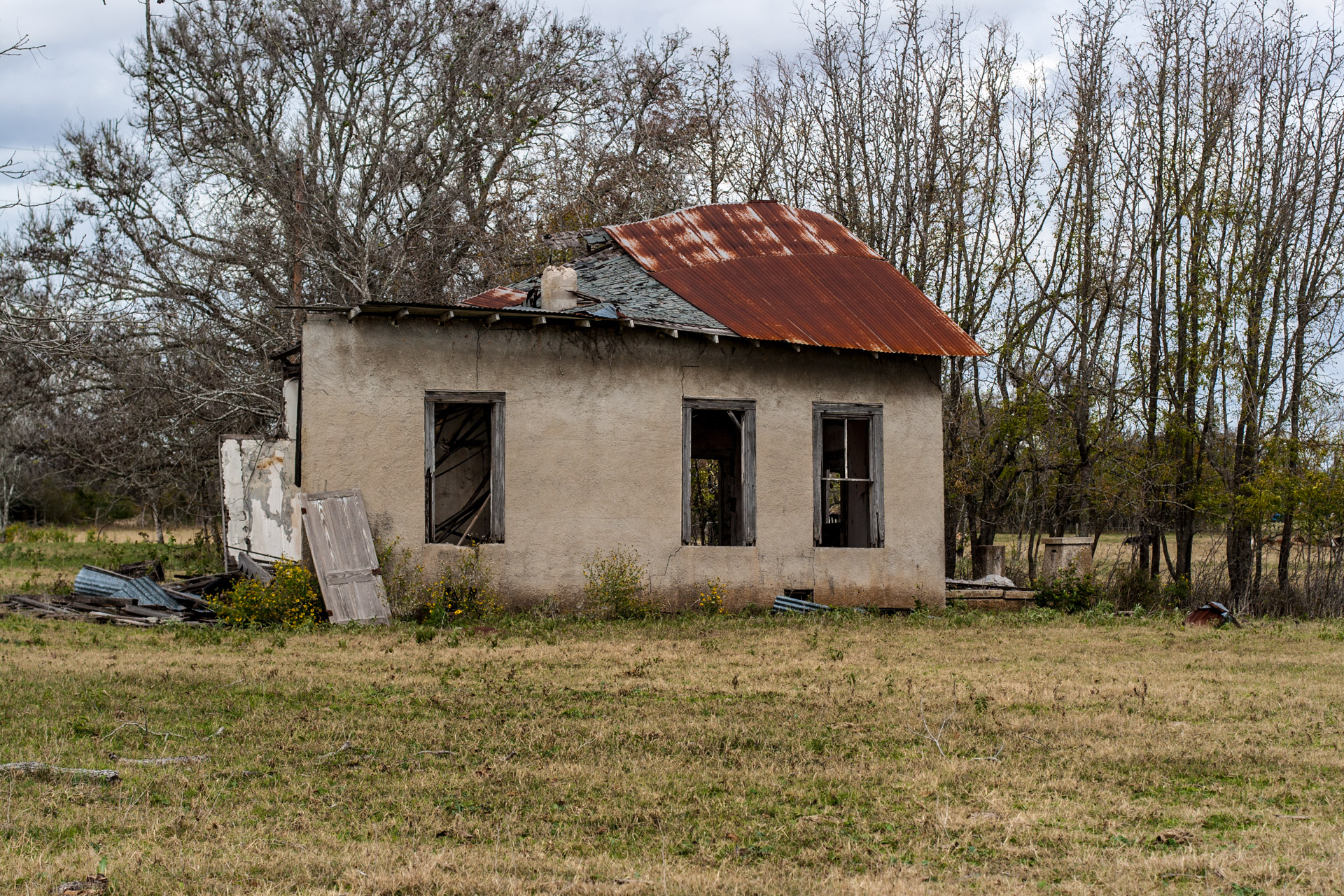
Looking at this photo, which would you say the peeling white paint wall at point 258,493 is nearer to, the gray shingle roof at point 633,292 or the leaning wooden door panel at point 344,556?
the leaning wooden door panel at point 344,556

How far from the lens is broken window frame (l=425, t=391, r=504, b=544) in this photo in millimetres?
13250

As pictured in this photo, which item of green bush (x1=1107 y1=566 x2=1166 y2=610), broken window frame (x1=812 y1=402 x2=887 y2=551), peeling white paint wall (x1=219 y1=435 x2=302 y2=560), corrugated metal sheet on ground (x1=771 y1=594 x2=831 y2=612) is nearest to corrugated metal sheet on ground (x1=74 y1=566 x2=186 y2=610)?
peeling white paint wall (x1=219 y1=435 x2=302 y2=560)

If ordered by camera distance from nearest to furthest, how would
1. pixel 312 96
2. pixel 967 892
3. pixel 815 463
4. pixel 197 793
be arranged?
pixel 967 892 < pixel 197 793 < pixel 815 463 < pixel 312 96

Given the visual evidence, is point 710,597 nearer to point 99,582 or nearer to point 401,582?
point 401,582

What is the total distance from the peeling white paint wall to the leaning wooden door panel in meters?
2.71

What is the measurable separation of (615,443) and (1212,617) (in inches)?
299

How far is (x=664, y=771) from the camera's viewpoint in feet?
20.3

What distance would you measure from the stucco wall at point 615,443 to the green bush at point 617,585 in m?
0.12

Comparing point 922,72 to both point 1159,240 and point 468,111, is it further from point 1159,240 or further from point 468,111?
point 468,111

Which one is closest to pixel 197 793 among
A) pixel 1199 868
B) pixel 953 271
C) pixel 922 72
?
pixel 1199 868

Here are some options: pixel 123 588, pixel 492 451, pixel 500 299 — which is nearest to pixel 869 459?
pixel 492 451

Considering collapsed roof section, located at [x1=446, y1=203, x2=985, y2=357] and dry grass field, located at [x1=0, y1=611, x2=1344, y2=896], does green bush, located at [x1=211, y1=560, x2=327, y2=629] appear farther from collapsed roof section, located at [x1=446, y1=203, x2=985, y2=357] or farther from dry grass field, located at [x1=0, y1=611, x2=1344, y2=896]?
collapsed roof section, located at [x1=446, y1=203, x2=985, y2=357]

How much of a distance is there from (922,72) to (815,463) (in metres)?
10.1

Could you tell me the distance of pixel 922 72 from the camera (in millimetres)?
21672
